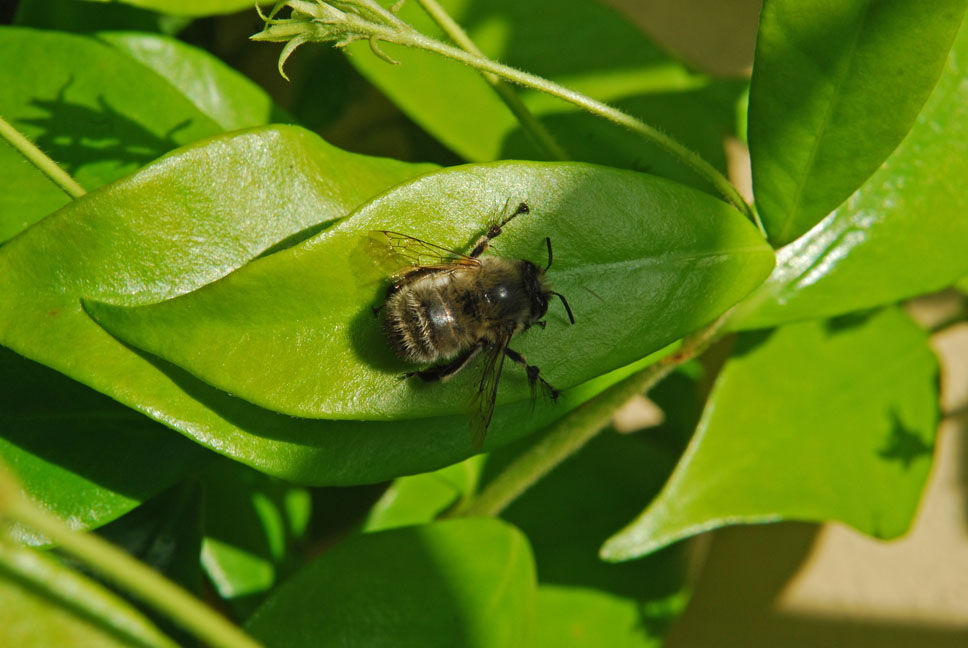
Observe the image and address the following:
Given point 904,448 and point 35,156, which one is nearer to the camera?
point 35,156

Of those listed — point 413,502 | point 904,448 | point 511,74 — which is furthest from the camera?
point 413,502

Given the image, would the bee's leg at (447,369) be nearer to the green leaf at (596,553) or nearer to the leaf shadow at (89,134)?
the green leaf at (596,553)

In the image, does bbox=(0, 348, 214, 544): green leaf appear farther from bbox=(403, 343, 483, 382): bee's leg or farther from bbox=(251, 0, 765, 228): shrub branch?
bbox=(251, 0, 765, 228): shrub branch

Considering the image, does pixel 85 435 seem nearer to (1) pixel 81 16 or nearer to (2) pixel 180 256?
(2) pixel 180 256

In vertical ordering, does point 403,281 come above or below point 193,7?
below

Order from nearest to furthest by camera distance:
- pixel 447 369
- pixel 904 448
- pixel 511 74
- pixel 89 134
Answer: pixel 511 74, pixel 447 369, pixel 89 134, pixel 904 448

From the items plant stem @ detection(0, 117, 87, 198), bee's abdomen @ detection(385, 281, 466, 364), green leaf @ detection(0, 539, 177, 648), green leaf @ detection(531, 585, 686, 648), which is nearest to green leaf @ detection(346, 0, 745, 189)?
bee's abdomen @ detection(385, 281, 466, 364)

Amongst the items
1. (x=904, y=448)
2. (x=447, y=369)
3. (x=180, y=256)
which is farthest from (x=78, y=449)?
(x=904, y=448)

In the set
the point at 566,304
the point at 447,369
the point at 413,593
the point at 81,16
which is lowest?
the point at 413,593

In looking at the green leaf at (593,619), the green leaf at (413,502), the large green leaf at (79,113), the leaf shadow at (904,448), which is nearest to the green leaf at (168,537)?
the green leaf at (413,502)
